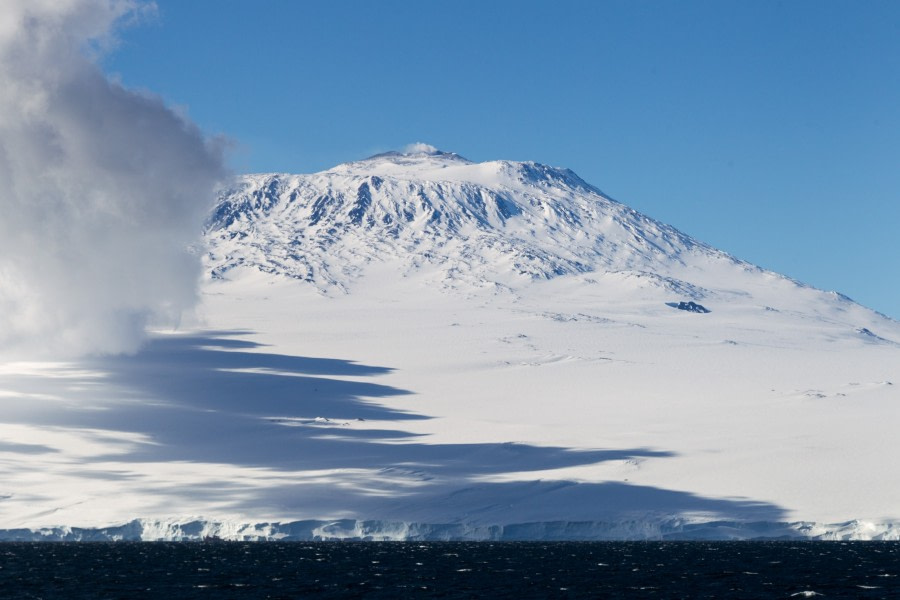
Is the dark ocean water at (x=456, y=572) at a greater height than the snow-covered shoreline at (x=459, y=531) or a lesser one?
lesser

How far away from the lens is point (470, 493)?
585ft

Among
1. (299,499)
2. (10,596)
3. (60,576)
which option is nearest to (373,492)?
(299,499)

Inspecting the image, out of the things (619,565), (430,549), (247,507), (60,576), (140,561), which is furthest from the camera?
(247,507)

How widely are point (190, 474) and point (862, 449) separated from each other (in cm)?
10325

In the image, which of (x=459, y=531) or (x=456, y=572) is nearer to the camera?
(x=456, y=572)

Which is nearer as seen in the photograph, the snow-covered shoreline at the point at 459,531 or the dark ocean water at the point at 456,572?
the dark ocean water at the point at 456,572

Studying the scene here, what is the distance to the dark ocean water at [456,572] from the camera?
78.0 metres

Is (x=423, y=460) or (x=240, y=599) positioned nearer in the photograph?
(x=240, y=599)

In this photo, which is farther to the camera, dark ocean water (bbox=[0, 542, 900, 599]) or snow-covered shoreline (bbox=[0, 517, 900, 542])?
snow-covered shoreline (bbox=[0, 517, 900, 542])

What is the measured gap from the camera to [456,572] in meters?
95.9

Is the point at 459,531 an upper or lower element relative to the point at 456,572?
upper

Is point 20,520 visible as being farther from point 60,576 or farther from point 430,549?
point 60,576

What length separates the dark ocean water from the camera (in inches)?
3071

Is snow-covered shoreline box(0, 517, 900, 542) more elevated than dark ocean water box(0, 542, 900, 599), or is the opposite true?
snow-covered shoreline box(0, 517, 900, 542)
